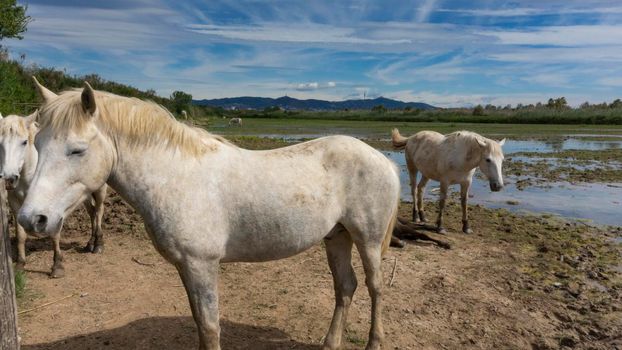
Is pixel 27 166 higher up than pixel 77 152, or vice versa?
pixel 77 152

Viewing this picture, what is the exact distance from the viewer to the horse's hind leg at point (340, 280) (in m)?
3.54

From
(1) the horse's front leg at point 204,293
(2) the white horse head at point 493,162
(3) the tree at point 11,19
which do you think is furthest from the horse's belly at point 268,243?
(3) the tree at point 11,19

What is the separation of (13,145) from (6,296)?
9.41 ft

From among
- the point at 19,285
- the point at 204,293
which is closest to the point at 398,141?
the point at 19,285

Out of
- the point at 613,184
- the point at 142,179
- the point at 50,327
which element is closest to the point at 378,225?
the point at 142,179

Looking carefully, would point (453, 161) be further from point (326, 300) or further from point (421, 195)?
point (326, 300)

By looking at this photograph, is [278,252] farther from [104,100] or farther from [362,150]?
[104,100]

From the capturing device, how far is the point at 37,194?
84.0 inches

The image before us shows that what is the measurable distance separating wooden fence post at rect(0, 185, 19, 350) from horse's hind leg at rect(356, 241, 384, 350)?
2.34 metres

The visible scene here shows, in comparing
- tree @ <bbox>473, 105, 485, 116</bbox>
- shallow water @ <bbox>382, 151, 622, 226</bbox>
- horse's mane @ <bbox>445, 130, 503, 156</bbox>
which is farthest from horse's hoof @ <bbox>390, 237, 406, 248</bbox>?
tree @ <bbox>473, 105, 485, 116</bbox>

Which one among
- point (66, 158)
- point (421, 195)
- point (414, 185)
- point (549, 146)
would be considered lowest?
point (421, 195)

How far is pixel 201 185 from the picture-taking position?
2619 millimetres

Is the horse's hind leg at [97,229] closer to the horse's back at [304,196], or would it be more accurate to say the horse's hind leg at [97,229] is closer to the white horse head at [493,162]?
the horse's back at [304,196]

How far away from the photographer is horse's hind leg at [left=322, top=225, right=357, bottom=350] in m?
3.54
